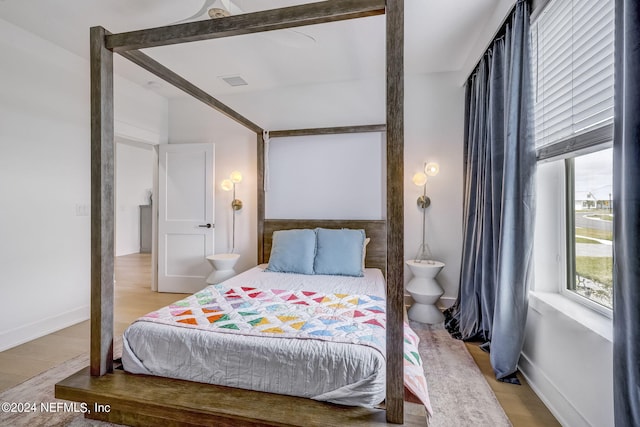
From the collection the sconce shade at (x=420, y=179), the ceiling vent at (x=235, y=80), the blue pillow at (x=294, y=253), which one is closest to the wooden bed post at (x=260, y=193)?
the blue pillow at (x=294, y=253)

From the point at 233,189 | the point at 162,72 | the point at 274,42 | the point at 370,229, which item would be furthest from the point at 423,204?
the point at 162,72

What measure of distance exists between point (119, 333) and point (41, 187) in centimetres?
155

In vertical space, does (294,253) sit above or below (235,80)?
below

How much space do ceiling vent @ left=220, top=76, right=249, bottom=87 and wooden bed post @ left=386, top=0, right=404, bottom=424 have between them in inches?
111

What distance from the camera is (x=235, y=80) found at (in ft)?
11.8

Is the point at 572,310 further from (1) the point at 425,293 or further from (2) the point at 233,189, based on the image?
(2) the point at 233,189

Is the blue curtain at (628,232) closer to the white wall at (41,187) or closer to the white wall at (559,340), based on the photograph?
the white wall at (559,340)

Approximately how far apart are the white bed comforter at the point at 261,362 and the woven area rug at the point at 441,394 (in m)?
0.43

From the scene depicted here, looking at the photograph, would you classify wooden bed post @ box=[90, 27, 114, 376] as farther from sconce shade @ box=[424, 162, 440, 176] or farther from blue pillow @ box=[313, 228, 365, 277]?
sconce shade @ box=[424, 162, 440, 176]

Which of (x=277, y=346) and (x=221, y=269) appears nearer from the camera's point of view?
(x=277, y=346)

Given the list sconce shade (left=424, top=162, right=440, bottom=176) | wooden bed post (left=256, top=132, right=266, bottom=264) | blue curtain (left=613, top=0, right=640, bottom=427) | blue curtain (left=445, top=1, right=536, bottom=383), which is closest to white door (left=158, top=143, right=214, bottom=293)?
wooden bed post (left=256, top=132, right=266, bottom=264)

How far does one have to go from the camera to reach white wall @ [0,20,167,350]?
8.32 feet

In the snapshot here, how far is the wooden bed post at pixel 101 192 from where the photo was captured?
1.42 meters

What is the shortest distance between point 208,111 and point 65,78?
1493mm
